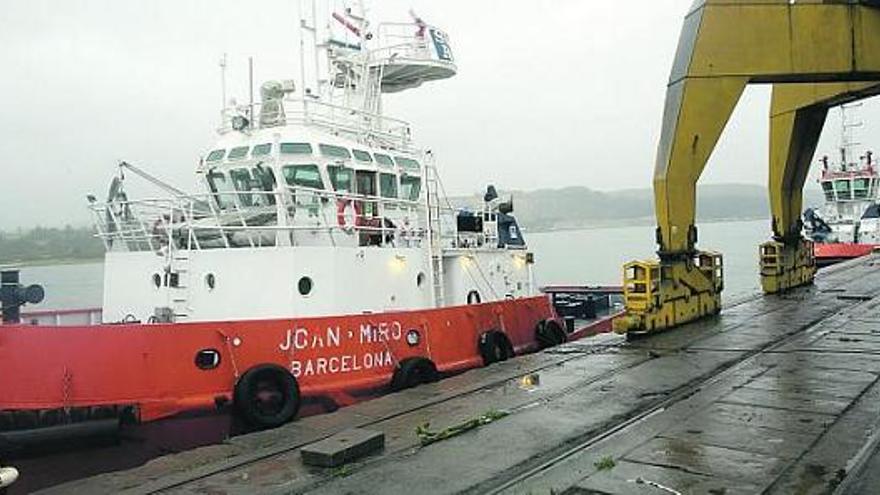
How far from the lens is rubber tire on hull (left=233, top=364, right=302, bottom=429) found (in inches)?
284

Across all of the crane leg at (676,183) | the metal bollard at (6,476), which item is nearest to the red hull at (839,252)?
the crane leg at (676,183)

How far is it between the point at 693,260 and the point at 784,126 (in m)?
5.53

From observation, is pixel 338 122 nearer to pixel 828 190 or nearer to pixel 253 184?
pixel 253 184

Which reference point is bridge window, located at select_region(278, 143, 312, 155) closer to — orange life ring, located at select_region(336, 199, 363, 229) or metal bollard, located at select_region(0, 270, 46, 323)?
orange life ring, located at select_region(336, 199, 363, 229)

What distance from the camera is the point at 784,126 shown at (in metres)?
14.9

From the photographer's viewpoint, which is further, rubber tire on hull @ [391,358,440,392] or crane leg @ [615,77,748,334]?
crane leg @ [615,77,748,334]

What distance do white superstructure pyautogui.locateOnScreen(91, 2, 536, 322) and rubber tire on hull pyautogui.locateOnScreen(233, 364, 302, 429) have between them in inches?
43.9

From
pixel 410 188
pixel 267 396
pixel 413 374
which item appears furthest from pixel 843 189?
pixel 267 396

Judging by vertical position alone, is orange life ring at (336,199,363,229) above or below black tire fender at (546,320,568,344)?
A: above

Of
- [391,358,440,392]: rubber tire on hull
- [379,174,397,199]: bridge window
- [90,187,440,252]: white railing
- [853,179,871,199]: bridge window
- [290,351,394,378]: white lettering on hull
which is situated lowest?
[391,358,440,392]: rubber tire on hull

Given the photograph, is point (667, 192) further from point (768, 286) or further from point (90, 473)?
point (90, 473)

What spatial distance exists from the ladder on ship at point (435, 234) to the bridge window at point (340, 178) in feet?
3.77

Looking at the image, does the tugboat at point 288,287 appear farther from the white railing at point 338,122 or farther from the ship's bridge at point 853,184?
the ship's bridge at point 853,184

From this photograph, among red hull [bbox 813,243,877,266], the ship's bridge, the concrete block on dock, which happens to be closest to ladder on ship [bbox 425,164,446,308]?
the concrete block on dock
